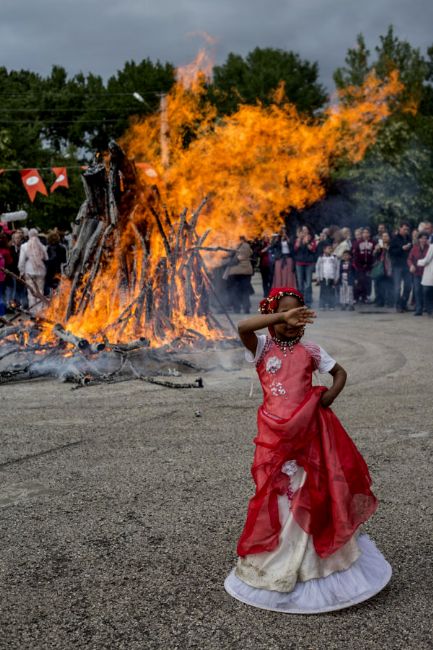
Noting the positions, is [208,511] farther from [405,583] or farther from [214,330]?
[214,330]

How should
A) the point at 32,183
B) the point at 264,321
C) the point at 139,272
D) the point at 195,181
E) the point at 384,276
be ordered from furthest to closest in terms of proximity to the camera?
the point at 32,183 < the point at 384,276 < the point at 195,181 < the point at 139,272 < the point at 264,321

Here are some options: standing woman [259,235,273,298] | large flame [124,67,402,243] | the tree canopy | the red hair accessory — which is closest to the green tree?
the tree canopy

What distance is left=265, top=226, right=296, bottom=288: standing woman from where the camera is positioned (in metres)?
17.8

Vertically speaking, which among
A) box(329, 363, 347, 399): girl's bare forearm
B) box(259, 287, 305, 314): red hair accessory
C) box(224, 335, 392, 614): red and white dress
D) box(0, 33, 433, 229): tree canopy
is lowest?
box(224, 335, 392, 614): red and white dress

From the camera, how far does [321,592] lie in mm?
3395

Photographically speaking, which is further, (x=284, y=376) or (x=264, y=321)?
(x=284, y=376)

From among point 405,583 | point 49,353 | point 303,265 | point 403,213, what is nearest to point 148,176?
point 49,353

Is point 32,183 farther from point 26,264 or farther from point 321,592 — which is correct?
point 321,592

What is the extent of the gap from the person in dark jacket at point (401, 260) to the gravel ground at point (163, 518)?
346 inches

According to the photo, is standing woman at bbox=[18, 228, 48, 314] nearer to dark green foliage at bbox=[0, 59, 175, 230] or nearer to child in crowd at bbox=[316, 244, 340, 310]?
child in crowd at bbox=[316, 244, 340, 310]

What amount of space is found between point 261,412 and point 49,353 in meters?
7.08

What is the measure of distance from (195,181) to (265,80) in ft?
115
